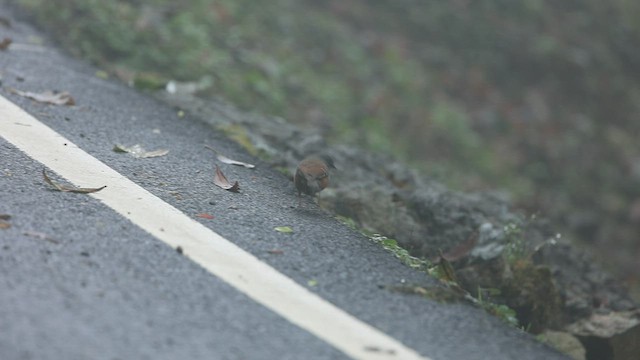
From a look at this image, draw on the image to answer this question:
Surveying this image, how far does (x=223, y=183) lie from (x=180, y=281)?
112cm

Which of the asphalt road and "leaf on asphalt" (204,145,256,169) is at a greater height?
the asphalt road

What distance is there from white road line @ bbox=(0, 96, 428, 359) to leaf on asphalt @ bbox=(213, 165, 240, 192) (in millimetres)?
405

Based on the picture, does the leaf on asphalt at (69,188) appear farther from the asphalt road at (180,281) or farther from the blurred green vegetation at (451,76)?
the blurred green vegetation at (451,76)

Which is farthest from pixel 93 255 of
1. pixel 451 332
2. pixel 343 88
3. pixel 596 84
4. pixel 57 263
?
pixel 596 84

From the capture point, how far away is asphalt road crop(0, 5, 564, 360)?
93.1 inches

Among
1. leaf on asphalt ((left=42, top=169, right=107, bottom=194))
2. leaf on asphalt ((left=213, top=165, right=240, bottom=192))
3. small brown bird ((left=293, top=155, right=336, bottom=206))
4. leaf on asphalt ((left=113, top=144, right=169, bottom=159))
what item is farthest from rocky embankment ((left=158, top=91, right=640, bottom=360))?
leaf on asphalt ((left=42, top=169, right=107, bottom=194))

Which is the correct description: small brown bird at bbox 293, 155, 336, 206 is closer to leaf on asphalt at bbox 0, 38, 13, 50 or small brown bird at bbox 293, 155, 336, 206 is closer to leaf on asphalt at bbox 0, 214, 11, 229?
leaf on asphalt at bbox 0, 214, 11, 229

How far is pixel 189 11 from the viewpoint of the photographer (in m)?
7.84

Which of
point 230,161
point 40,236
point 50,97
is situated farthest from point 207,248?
point 50,97

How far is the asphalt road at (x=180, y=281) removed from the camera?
237cm

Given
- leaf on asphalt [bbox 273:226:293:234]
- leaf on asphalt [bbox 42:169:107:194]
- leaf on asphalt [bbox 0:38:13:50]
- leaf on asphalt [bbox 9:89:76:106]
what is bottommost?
leaf on asphalt [bbox 0:38:13:50]

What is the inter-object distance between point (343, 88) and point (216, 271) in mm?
6265

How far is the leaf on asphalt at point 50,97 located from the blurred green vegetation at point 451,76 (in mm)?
1595

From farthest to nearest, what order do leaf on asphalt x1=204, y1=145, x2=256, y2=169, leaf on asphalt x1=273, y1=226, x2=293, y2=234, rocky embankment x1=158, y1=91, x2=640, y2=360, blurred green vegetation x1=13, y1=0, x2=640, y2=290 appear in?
blurred green vegetation x1=13, y1=0, x2=640, y2=290
leaf on asphalt x1=204, y1=145, x2=256, y2=169
rocky embankment x1=158, y1=91, x2=640, y2=360
leaf on asphalt x1=273, y1=226, x2=293, y2=234
